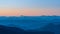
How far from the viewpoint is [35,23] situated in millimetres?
2516

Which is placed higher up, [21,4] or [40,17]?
[21,4]

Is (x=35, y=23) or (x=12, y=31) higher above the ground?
(x=35, y=23)

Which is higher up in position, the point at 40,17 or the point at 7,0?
the point at 7,0


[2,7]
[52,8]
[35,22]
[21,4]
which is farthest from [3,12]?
[52,8]

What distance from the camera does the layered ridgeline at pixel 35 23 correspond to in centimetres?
249

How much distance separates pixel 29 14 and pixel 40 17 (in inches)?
7.1

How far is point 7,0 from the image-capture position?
98.4 inches

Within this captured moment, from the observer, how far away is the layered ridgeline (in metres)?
2.49

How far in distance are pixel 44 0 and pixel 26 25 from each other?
489 millimetres

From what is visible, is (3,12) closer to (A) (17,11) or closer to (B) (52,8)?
(A) (17,11)

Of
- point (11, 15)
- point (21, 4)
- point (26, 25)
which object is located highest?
point (21, 4)

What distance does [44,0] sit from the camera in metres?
2.53

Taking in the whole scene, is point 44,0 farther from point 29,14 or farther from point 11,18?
point 11,18

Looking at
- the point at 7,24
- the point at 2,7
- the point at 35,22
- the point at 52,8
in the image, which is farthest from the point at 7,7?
the point at 52,8
